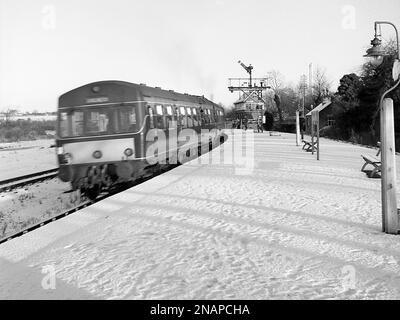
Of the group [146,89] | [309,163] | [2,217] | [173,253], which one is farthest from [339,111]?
Result: [173,253]

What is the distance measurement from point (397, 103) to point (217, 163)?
20020 mm

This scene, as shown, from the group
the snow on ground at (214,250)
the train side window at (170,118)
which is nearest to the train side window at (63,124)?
the train side window at (170,118)

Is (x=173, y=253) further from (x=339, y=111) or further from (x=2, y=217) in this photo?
(x=339, y=111)

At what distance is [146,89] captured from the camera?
10977mm

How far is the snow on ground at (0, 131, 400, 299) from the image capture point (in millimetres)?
3420

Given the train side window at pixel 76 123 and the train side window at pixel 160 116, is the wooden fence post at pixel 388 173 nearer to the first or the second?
the train side window at pixel 160 116

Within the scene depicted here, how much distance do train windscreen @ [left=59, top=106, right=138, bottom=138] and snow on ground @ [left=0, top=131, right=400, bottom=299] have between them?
9.42 ft

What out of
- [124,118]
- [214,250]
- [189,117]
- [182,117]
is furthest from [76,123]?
[214,250]

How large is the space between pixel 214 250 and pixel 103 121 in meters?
6.72

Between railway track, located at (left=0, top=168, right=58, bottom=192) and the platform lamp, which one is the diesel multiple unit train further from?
the platform lamp

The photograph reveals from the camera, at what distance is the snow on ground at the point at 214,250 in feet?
11.2

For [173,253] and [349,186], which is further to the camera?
[349,186]

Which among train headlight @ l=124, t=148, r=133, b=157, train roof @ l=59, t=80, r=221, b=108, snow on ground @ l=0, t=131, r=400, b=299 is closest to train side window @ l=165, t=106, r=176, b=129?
train roof @ l=59, t=80, r=221, b=108
